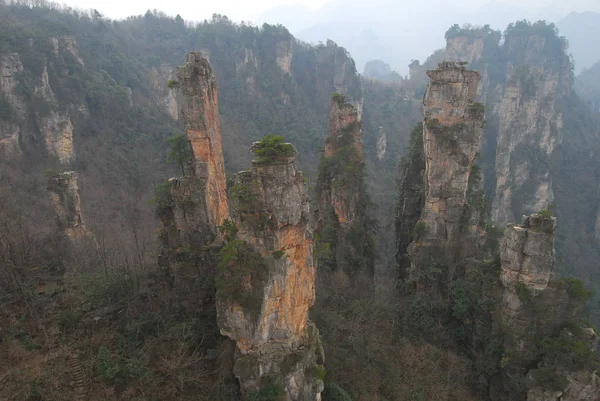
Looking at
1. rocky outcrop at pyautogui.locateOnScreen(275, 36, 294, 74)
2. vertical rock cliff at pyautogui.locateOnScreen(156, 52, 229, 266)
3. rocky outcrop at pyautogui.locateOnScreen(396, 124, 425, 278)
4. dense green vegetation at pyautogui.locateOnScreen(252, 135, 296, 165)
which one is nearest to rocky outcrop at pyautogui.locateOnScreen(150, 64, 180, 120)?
rocky outcrop at pyautogui.locateOnScreen(275, 36, 294, 74)

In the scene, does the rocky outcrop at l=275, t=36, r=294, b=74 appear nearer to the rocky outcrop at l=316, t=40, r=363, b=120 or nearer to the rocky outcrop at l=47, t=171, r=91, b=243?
the rocky outcrop at l=316, t=40, r=363, b=120

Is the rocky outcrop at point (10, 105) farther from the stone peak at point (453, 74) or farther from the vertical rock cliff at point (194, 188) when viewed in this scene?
the stone peak at point (453, 74)

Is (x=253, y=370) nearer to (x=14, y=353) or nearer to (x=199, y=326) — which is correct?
(x=199, y=326)

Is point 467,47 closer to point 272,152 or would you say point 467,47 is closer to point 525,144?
point 525,144

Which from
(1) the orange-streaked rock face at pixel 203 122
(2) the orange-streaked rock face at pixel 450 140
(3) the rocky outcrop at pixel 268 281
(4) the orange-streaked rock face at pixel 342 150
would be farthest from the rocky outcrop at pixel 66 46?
(3) the rocky outcrop at pixel 268 281

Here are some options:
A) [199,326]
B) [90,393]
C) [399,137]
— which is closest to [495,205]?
[399,137]

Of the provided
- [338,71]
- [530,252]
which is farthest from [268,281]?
[338,71]
